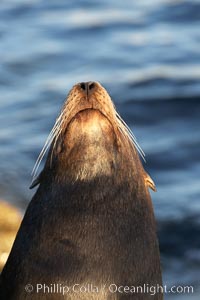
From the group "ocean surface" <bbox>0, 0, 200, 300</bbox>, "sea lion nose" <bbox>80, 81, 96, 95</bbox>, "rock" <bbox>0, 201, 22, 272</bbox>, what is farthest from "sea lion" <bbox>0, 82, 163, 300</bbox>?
"ocean surface" <bbox>0, 0, 200, 300</bbox>

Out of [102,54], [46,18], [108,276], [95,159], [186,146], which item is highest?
[46,18]

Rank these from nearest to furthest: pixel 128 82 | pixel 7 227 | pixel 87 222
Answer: pixel 87 222, pixel 7 227, pixel 128 82

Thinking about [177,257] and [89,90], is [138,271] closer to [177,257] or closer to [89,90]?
[89,90]

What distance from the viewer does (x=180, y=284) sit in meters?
9.85

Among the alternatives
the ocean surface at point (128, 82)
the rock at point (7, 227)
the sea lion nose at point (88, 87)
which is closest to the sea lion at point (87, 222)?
the sea lion nose at point (88, 87)

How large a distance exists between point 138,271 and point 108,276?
0.21 metres

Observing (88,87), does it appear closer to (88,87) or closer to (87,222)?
(88,87)

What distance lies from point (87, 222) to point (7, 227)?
2184 mm

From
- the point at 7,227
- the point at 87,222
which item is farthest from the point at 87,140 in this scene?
the point at 7,227

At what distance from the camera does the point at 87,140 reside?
7898 millimetres

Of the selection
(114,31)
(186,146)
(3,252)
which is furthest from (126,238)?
(114,31)

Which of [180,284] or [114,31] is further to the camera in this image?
[114,31]

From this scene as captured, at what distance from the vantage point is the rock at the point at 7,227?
9.68 metres

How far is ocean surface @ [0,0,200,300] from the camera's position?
11062 mm
